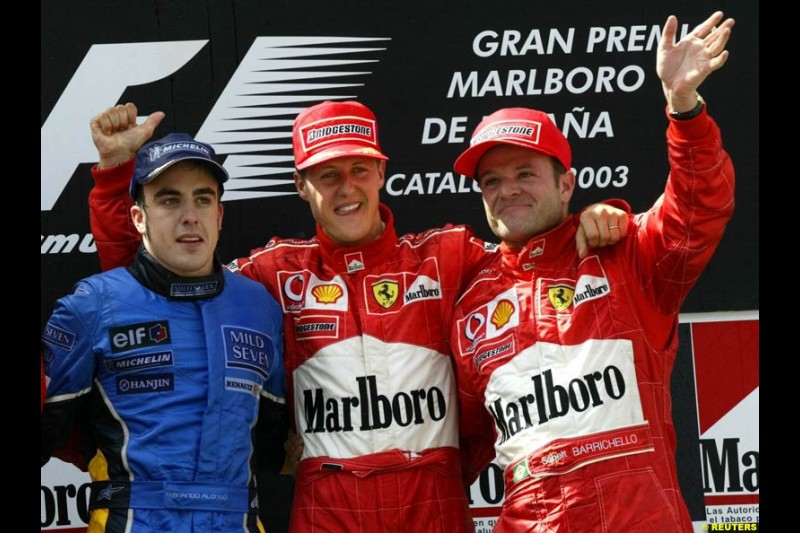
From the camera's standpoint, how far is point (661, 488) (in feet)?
10.6

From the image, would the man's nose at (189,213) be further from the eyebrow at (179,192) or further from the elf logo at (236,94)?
the elf logo at (236,94)

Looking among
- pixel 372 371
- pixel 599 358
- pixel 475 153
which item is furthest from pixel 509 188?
pixel 372 371

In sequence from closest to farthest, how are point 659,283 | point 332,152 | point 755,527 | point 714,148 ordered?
1. point 714,148
2. point 659,283
3. point 332,152
4. point 755,527

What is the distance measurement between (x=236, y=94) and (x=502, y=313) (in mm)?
1592

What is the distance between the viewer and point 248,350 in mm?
3480

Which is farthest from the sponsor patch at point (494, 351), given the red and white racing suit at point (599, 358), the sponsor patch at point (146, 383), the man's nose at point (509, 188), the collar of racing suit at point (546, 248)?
the sponsor patch at point (146, 383)

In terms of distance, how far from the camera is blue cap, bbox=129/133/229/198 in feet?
11.4

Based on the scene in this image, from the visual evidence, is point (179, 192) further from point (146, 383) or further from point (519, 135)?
point (519, 135)

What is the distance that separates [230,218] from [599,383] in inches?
70.0

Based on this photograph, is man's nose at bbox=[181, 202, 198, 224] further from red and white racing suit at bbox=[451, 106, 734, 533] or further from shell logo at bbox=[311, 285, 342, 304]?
red and white racing suit at bbox=[451, 106, 734, 533]

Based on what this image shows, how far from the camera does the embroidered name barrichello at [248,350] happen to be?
135 inches

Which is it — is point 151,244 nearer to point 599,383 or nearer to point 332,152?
point 332,152

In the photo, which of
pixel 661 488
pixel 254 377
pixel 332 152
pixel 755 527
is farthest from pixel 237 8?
pixel 755 527

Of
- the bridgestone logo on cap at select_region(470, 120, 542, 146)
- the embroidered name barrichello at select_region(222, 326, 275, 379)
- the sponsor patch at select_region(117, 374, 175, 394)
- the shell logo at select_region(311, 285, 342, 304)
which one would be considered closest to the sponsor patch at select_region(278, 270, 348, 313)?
the shell logo at select_region(311, 285, 342, 304)
